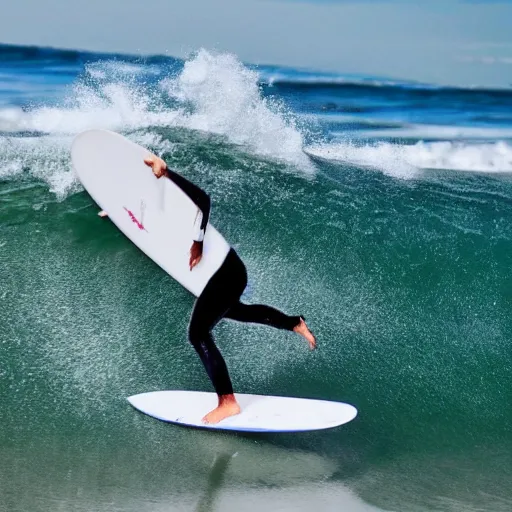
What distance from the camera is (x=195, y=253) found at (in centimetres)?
334

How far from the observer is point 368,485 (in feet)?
9.56

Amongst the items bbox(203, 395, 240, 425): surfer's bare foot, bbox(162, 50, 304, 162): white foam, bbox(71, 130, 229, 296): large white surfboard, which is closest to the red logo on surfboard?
bbox(71, 130, 229, 296): large white surfboard

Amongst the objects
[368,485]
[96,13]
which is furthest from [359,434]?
[96,13]

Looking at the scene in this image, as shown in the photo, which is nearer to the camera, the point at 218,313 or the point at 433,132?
the point at 218,313

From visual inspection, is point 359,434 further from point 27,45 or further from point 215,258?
point 27,45

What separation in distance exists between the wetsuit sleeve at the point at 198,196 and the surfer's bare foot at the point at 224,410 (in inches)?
28.9

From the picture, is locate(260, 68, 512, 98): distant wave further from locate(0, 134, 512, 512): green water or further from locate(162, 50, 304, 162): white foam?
locate(0, 134, 512, 512): green water

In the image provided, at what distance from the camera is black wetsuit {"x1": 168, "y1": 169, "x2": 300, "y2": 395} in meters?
3.04

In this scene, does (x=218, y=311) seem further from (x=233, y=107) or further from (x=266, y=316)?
(x=233, y=107)

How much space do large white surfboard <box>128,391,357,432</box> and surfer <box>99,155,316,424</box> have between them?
7 cm

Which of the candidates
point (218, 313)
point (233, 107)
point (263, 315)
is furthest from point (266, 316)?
point (233, 107)

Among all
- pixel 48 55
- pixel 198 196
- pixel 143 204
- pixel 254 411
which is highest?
pixel 48 55

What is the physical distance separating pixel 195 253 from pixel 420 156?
123 inches

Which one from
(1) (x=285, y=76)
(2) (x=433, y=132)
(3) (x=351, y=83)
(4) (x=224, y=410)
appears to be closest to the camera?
(4) (x=224, y=410)
